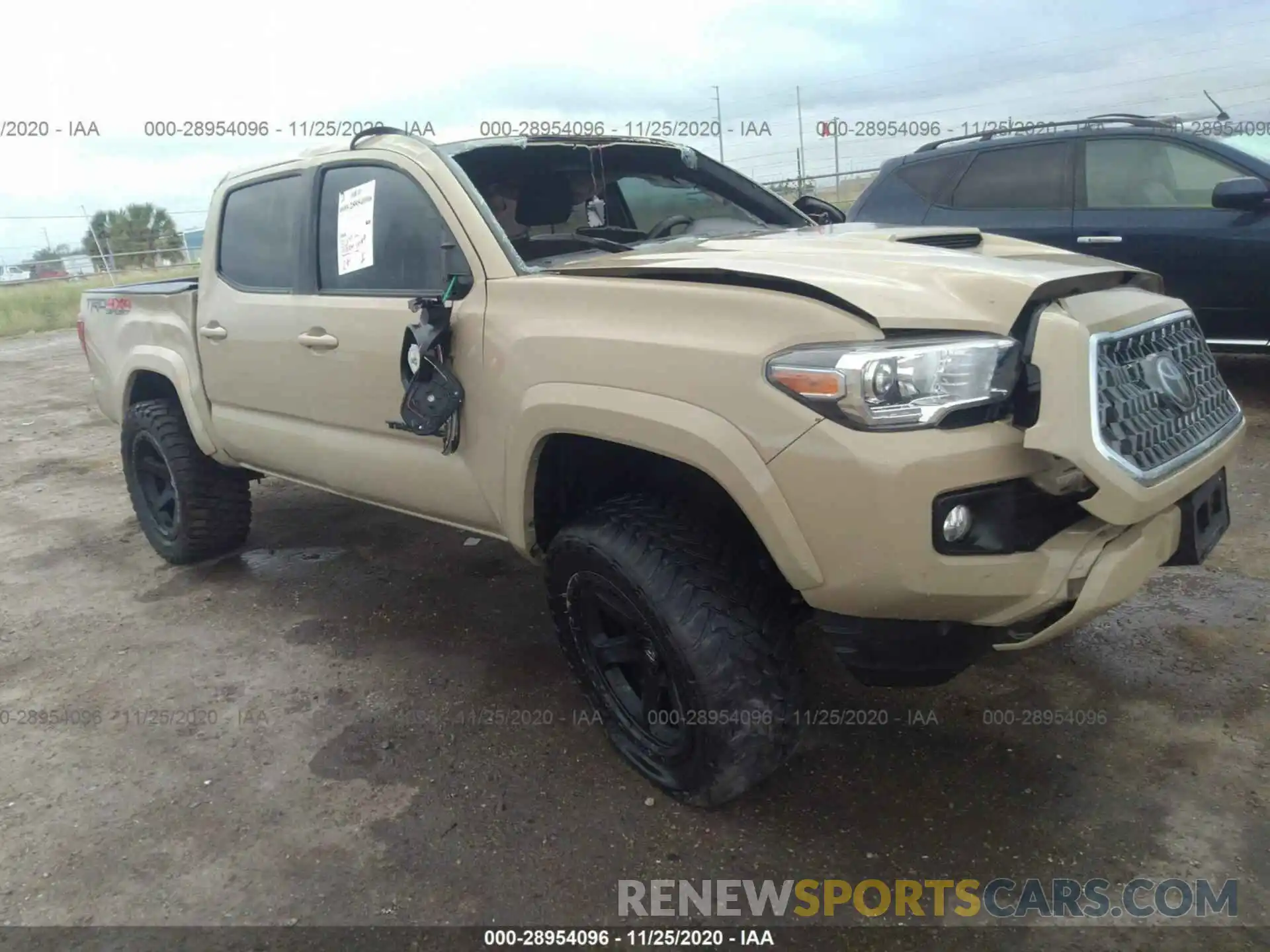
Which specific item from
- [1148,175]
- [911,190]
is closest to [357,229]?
[911,190]

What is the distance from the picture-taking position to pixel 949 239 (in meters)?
2.76

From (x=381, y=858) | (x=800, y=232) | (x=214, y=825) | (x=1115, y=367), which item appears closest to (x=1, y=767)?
(x=214, y=825)

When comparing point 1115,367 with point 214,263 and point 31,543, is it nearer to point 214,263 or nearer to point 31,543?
point 214,263

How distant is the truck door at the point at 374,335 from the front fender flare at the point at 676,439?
0.33 m

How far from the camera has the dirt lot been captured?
2.22 meters

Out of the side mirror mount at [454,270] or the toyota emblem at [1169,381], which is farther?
the side mirror mount at [454,270]

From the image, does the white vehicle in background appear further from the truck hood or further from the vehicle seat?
the truck hood

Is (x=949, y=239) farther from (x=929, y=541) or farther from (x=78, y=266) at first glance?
(x=78, y=266)

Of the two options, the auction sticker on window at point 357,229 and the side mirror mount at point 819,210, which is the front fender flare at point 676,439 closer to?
the auction sticker on window at point 357,229

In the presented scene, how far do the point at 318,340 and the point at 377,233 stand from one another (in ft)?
1.44

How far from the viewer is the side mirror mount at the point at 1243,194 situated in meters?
5.06

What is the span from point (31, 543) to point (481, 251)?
3868 millimetres

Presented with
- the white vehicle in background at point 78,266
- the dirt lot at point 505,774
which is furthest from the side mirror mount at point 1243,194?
the white vehicle in background at point 78,266

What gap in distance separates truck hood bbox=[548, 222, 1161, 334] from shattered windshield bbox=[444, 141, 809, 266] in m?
0.39
